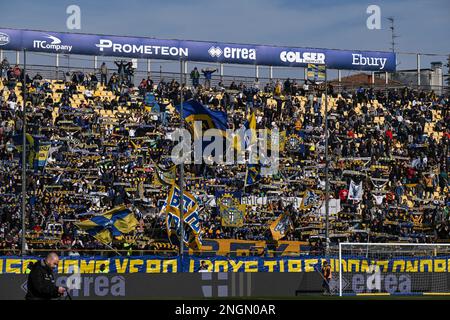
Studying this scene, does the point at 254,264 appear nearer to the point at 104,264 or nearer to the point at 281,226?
the point at 104,264

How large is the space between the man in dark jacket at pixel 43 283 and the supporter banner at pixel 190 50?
41521 millimetres

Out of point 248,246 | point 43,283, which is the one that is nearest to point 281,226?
point 248,246

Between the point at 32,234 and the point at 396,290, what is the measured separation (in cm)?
1649

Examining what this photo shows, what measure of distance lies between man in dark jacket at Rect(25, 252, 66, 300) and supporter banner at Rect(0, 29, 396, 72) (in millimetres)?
41521

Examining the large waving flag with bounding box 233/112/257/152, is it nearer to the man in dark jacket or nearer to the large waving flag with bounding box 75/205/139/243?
the large waving flag with bounding box 75/205/139/243

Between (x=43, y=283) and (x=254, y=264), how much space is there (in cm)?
2013

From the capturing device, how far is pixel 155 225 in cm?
4622

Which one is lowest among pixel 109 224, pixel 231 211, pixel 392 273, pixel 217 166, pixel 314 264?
pixel 392 273

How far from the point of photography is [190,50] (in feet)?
207

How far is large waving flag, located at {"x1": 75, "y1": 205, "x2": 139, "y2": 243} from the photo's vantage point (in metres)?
43.4

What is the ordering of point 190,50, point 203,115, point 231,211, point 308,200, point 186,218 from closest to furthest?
point 186,218 → point 203,115 → point 231,211 → point 308,200 → point 190,50

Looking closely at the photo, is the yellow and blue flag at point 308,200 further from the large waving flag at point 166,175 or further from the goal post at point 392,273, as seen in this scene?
the goal post at point 392,273

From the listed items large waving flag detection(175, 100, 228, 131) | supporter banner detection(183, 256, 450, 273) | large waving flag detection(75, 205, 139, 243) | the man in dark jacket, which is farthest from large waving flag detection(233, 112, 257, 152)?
the man in dark jacket
